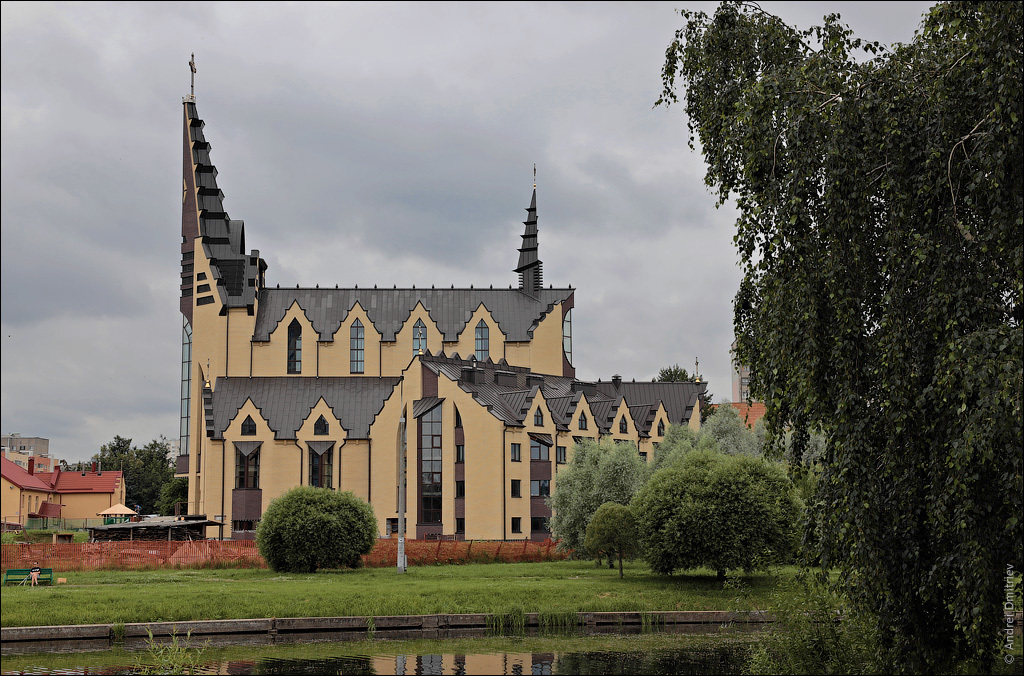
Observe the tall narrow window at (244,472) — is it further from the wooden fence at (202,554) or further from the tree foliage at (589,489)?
the tree foliage at (589,489)

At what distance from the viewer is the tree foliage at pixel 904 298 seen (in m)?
12.7

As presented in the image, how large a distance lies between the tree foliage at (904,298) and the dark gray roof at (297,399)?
61.4 meters

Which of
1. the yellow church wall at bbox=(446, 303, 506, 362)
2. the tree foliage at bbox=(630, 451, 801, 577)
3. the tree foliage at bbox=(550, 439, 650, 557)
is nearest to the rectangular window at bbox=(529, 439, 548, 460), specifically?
the tree foliage at bbox=(550, 439, 650, 557)

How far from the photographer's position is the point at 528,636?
28406 mm

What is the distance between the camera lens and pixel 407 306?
8538 centimetres

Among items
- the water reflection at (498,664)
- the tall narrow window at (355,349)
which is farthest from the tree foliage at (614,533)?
the tall narrow window at (355,349)

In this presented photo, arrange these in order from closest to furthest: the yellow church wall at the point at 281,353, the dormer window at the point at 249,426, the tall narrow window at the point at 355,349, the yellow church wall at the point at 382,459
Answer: the yellow church wall at the point at 382,459 → the dormer window at the point at 249,426 → the yellow church wall at the point at 281,353 → the tall narrow window at the point at 355,349

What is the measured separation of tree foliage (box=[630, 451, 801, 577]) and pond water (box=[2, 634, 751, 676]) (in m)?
8.37

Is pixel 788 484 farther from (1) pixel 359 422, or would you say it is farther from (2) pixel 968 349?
(1) pixel 359 422

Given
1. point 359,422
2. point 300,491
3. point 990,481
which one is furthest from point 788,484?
point 359,422

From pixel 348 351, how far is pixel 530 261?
18204 millimetres

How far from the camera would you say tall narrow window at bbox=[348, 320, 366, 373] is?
269ft

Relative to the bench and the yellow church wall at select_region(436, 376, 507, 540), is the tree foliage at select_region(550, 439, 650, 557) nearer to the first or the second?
the yellow church wall at select_region(436, 376, 507, 540)

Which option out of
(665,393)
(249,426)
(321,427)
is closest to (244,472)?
(249,426)
